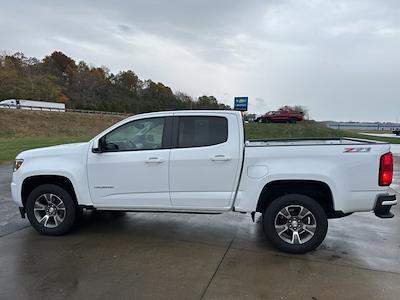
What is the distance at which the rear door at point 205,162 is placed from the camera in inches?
187

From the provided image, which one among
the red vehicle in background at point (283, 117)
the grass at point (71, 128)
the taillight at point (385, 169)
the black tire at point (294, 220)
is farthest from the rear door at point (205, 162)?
the red vehicle in background at point (283, 117)

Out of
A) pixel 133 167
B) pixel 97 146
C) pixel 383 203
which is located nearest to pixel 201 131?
pixel 133 167


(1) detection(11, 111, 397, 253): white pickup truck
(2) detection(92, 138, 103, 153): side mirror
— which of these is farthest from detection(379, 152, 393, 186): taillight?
(2) detection(92, 138, 103, 153): side mirror

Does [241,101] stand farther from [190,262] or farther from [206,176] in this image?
[190,262]

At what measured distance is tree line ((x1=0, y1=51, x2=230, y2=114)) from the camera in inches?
2957

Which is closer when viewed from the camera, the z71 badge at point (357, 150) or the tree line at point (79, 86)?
the z71 badge at point (357, 150)

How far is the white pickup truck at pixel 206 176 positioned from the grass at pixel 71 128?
2212 cm

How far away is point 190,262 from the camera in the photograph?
4.31 metres

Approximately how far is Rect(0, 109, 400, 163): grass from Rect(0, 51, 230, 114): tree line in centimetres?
2715

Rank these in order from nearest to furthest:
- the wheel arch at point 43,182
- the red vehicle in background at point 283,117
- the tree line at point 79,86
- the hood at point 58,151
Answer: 1. the hood at point 58,151
2. the wheel arch at point 43,182
3. the red vehicle in background at point 283,117
4. the tree line at point 79,86

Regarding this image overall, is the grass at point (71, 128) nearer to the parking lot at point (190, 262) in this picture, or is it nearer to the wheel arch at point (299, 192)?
the parking lot at point (190, 262)

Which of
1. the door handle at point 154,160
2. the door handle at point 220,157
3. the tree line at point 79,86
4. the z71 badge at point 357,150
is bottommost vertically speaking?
the door handle at point 154,160

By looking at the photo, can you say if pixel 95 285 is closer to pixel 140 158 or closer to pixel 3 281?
pixel 3 281

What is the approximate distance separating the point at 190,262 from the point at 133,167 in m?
1.56
